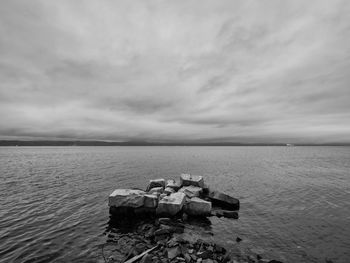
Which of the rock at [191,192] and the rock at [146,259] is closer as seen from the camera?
the rock at [146,259]

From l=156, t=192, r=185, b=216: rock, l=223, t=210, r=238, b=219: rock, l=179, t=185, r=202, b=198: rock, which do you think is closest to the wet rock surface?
l=156, t=192, r=185, b=216: rock

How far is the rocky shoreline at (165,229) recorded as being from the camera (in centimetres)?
1129

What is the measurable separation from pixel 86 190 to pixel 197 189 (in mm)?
15888

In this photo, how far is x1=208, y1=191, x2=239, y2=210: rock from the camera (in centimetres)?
2120

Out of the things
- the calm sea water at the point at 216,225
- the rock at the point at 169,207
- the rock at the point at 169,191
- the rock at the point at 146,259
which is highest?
the rock at the point at 169,191

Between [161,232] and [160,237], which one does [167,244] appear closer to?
[160,237]

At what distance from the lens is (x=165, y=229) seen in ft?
47.0

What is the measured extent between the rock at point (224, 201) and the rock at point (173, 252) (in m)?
11.0

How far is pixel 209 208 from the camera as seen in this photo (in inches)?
725

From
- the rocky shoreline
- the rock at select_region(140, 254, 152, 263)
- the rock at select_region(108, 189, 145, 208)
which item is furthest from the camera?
the rock at select_region(108, 189, 145, 208)

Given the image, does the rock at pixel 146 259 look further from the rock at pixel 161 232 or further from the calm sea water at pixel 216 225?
the rock at pixel 161 232

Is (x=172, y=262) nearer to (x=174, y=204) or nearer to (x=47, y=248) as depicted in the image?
(x=174, y=204)

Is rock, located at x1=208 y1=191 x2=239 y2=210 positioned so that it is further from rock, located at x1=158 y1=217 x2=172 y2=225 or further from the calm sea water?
rock, located at x1=158 y1=217 x2=172 y2=225

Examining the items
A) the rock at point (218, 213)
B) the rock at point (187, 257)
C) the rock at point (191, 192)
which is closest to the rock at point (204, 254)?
the rock at point (187, 257)
